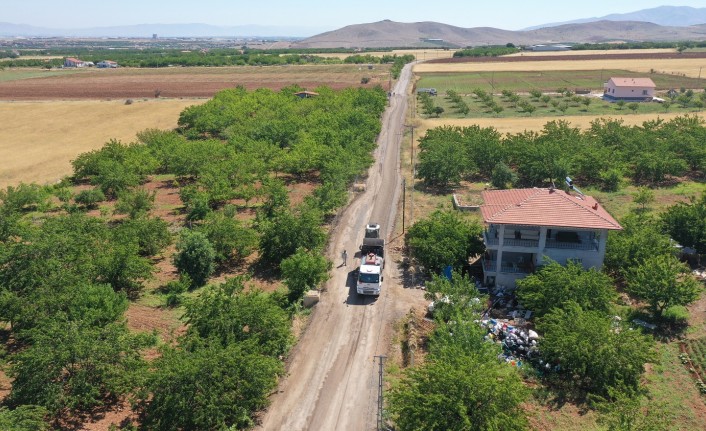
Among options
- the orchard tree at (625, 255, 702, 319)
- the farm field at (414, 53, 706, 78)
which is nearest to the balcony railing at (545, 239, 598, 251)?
the orchard tree at (625, 255, 702, 319)

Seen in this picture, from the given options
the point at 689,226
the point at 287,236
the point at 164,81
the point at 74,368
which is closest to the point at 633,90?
the point at 689,226

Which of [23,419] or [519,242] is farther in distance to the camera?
[519,242]

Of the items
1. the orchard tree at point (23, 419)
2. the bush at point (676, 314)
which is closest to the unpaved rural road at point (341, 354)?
the orchard tree at point (23, 419)

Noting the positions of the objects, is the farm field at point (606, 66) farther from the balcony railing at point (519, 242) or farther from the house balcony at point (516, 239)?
the balcony railing at point (519, 242)

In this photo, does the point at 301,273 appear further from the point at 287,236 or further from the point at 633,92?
the point at 633,92

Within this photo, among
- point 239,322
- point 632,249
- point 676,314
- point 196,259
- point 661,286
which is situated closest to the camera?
point 239,322
